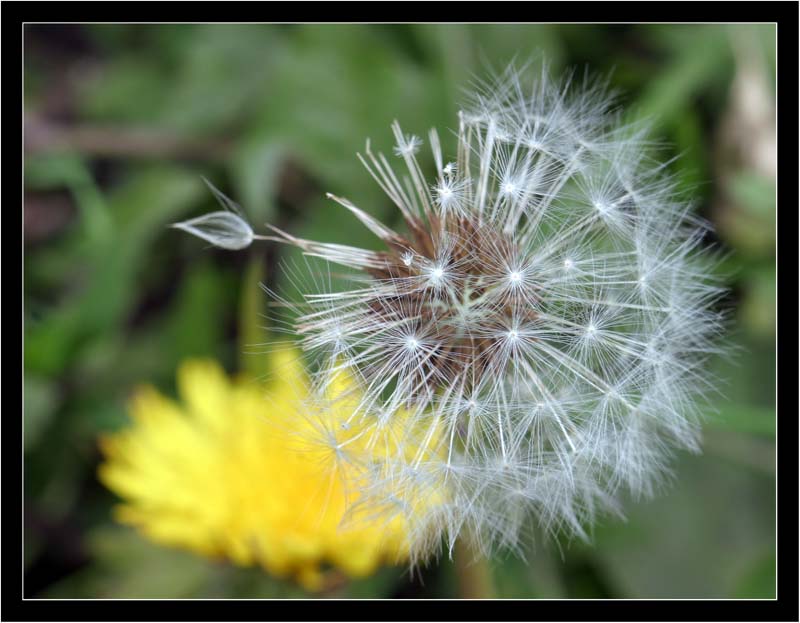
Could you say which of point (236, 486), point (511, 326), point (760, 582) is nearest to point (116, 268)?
point (236, 486)

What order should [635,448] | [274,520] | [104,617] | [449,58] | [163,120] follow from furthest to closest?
1. [163,120]
2. [449,58]
3. [104,617]
4. [274,520]
5. [635,448]

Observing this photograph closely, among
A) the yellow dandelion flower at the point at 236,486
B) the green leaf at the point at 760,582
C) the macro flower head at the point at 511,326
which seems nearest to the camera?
the macro flower head at the point at 511,326

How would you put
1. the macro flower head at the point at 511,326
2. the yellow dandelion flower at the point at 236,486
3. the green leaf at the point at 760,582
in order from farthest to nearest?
the green leaf at the point at 760,582, the yellow dandelion flower at the point at 236,486, the macro flower head at the point at 511,326

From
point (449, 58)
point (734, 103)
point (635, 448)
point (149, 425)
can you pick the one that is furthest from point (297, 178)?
point (635, 448)

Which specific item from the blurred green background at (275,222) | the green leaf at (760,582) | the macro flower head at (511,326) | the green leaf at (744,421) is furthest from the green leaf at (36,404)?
the green leaf at (760,582)

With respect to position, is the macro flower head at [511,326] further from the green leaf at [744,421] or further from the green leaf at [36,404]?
the green leaf at [36,404]

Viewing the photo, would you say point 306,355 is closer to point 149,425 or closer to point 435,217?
point 435,217

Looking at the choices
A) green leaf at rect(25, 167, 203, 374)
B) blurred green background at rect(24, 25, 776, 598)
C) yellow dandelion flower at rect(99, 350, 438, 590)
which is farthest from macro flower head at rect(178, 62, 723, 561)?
green leaf at rect(25, 167, 203, 374)
